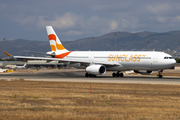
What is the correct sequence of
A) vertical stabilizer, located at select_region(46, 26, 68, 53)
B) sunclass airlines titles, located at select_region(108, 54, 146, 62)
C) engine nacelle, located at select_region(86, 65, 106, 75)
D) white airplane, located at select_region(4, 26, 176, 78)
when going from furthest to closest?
vertical stabilizer, located at select_region(46, 26, 68, 53) → engine nacelle, located at select_region(86, 65, 106, 75) → sunclass airlines titles, located at select_region(108, 54, 146, 62) → white airplane, located at select_region(4, 26, 176, 78)

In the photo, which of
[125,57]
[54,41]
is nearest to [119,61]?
[125,57]

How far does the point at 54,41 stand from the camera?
182 feet

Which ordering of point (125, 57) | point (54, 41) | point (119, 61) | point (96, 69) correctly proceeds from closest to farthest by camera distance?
point (96, 69) < point (125, 57) < point (119, 61) < point (54, 41)

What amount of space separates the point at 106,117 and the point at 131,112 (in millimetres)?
1981

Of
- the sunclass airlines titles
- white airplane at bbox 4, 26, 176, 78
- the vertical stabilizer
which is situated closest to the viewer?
white airplane at bbox 4, 26, 176, 78

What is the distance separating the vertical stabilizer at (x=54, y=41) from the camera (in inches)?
2158

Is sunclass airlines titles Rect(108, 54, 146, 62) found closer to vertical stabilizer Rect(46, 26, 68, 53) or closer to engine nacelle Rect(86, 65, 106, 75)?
engine nacelle Rect(86, 65, 106, 75)

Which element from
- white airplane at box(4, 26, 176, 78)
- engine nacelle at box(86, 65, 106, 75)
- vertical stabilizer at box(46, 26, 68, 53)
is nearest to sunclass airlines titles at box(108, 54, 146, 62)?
white airplane at box(4, 26, 176, 78)

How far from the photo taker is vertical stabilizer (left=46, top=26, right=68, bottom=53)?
2158 inches

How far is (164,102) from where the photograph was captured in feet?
61.7

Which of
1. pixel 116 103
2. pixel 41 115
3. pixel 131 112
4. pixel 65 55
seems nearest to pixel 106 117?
pixel 131 112

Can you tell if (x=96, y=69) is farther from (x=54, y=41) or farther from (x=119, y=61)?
(x=54, y=41)

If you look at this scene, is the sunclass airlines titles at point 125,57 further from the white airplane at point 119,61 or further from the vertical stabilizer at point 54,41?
the vertical stabilizer at point 54,41

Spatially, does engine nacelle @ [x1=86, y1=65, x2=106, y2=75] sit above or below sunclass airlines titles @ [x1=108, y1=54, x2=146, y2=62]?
below
